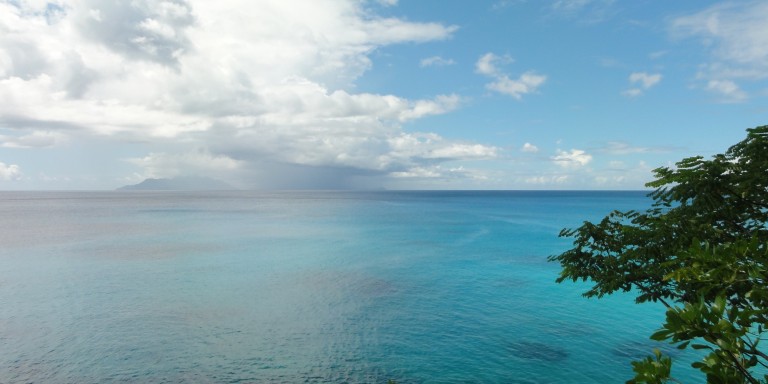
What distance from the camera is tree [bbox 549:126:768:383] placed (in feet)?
13.4

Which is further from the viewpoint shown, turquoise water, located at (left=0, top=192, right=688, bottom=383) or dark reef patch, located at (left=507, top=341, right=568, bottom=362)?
dark reef patch, located at (left=507, top=341, right=568, bottom=362)

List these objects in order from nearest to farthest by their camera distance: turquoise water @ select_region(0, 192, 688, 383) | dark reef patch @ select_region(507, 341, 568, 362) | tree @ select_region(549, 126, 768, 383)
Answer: tree @ select_region(549, 126, 768, 383) < turquoise water @ select_region(0, 192, 688, 383) < dark reef patch @ select_region(507, 341, 568, 362)

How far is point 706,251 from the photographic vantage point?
4.71 m

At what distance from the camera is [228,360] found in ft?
83.8

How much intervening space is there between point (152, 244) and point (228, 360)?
55.4 meters

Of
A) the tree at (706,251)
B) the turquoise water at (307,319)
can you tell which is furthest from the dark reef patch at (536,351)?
the tree at (706,251)

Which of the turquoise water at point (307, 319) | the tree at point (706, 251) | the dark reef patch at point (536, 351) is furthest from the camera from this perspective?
the dark reef patch at point (536, 351)

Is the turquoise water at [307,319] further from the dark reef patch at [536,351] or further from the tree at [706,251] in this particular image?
the tree at [706,251]

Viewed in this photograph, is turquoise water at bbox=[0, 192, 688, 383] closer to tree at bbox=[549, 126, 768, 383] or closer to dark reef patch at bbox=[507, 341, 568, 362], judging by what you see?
dark reef patch at bbox=[507, 341, 568, 362]

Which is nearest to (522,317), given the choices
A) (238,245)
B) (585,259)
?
(585,259)

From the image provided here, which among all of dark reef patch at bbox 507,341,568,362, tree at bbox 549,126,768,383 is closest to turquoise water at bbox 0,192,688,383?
dark reef patch at bbox 507,341,568,362

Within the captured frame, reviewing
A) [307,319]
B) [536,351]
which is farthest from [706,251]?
[307,319]

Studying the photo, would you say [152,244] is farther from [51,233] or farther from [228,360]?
[228,360]

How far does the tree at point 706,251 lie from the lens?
161 inches
